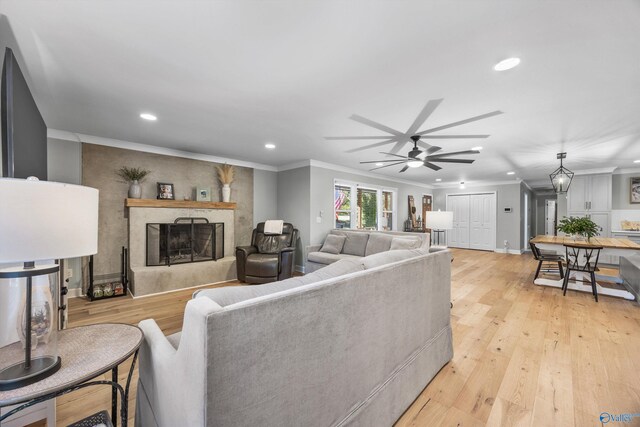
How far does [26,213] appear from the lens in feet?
2.72

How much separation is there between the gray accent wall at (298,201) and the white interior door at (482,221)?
6218 millimetres

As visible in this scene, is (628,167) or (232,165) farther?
(628,167)

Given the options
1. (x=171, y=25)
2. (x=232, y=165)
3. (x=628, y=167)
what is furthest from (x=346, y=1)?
(x=628, y=167)

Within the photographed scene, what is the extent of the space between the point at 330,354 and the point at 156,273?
3.76m

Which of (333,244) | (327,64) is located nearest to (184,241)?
(333,244)

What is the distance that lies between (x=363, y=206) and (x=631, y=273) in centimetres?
471

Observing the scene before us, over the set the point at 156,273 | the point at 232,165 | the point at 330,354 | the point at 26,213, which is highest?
the point at 232,165

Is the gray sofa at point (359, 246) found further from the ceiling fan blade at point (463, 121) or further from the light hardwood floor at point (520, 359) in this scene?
the ceiling fan blade at point (463, 121)

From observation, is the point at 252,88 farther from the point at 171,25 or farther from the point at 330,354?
the point at 330,354

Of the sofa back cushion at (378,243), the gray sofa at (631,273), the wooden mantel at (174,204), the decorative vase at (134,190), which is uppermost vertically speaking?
the decorative vase at (134,190)

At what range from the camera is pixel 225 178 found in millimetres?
5020

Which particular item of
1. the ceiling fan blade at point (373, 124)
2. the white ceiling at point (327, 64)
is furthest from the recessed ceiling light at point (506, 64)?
the ceiling fan blade at point (373, 124)

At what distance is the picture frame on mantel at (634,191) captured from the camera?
5.93m

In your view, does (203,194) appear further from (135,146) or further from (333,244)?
(333,244)
